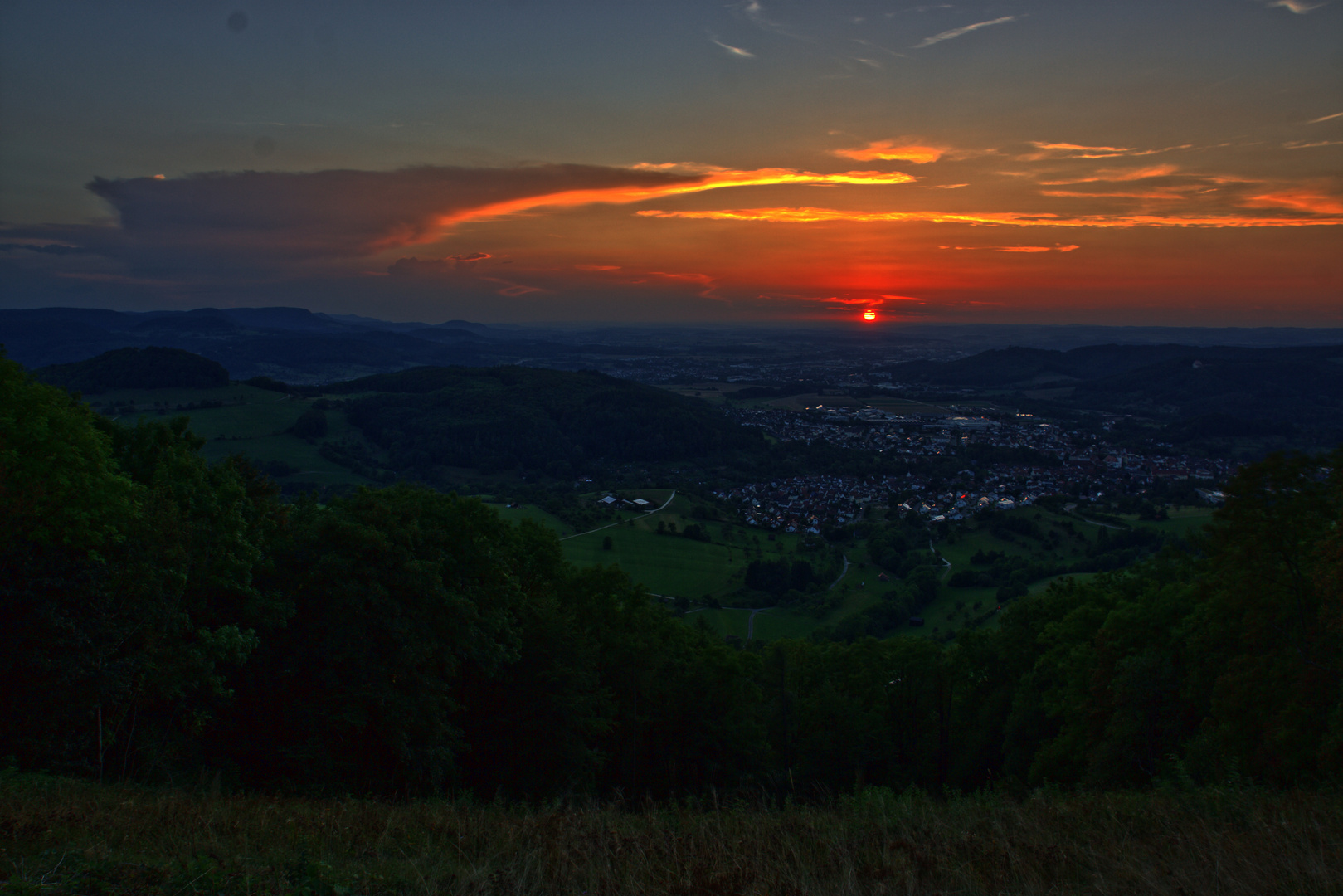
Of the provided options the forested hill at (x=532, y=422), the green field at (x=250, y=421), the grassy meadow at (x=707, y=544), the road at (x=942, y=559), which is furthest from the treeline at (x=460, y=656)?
the forested hill at (x=532, y=422)

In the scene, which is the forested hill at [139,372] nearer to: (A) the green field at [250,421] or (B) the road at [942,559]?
(A) the green field at [250,421]

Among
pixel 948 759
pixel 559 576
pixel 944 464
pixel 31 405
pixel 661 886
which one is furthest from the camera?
pixel 944 464

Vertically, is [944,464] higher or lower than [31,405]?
lower

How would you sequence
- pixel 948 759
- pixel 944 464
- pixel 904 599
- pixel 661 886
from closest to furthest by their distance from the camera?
1. pixel 661 886
2. pixel 948 759
3. pixel 904 599
4. pixel 944 464

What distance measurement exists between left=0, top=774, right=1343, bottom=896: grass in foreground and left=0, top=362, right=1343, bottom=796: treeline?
3.51 meters

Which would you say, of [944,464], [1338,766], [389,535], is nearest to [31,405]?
[389,535]

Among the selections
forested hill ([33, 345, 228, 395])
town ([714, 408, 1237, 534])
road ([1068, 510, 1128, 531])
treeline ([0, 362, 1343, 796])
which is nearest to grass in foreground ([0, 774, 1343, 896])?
treeline ([0, 362, 1343, 796])

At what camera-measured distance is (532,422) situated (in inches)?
5822

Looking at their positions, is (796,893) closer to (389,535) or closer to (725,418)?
(389,535)

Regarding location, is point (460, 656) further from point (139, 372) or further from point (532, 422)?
point (139, 372)

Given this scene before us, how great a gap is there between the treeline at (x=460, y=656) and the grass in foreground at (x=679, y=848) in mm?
3514

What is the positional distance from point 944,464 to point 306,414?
111635 mm

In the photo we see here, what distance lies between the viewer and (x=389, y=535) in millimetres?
16094

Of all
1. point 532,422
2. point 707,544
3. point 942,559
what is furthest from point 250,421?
point 942,559
